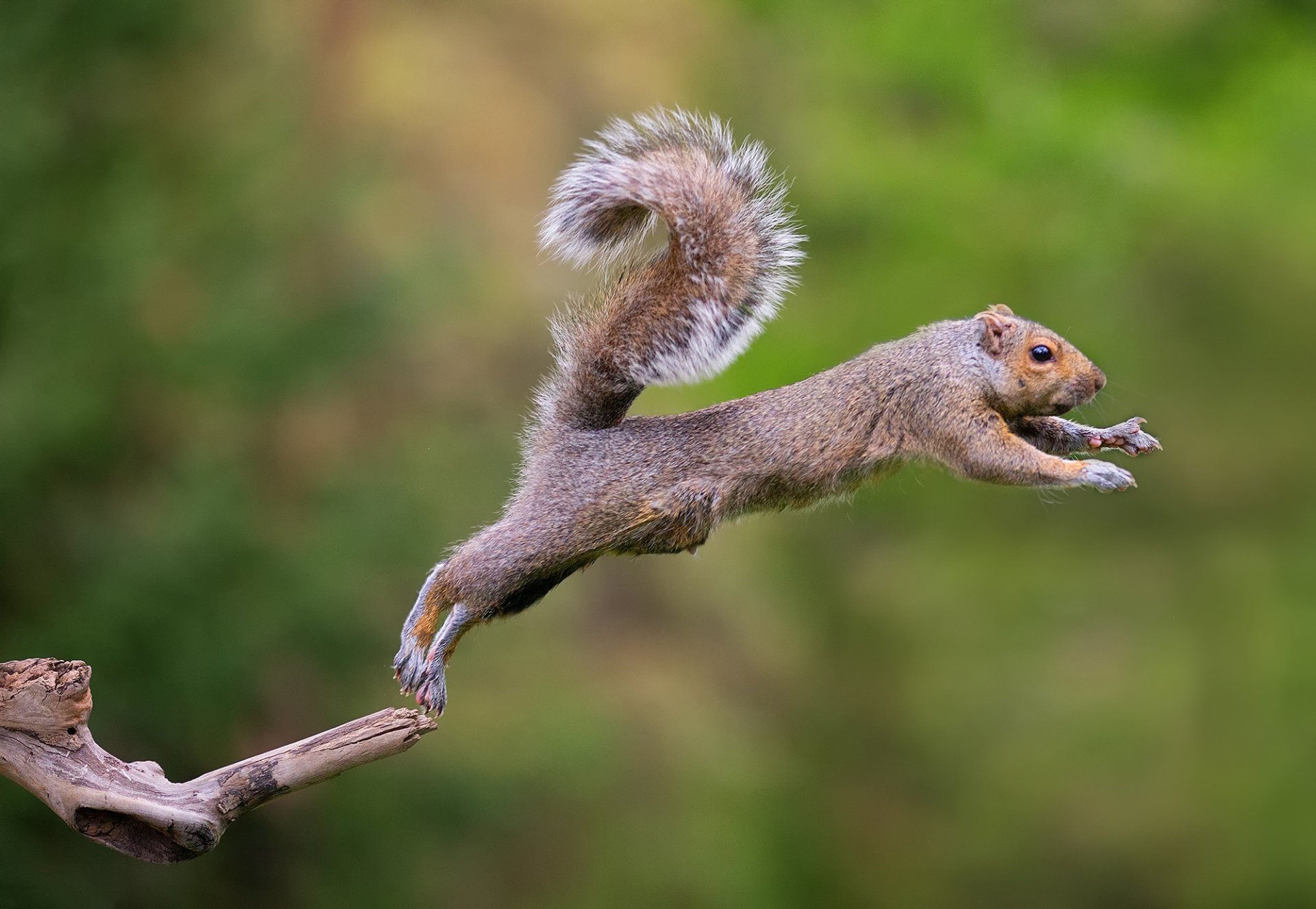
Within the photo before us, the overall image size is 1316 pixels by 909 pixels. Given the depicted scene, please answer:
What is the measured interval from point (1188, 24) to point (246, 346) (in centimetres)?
354

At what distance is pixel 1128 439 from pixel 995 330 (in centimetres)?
28

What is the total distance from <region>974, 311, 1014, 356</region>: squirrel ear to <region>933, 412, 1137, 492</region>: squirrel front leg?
0.40ft

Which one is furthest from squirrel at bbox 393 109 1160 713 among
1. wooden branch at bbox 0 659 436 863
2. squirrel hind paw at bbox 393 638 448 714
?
wooden branch at bbox 0 659 436 863

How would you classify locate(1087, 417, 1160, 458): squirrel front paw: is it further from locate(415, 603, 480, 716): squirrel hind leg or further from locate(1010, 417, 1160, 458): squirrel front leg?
locate(415, 603, 480, 716): squirrel hind leg

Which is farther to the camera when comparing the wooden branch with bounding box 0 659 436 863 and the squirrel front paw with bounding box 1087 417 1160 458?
the squirrel front paw with bounding box 1087 417 1160 458

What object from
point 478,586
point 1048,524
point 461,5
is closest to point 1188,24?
point 1048,524

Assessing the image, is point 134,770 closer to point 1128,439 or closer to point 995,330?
point 995,330

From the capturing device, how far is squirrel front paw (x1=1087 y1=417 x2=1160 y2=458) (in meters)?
2.03

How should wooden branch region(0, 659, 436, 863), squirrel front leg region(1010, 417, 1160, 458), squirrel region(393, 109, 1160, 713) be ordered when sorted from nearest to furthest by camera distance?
1. wooden branch region(0, 659, 436, 863)
2. squirrel region(393, 109, 1160, 713)
3. squirrel front leg region(1010, 417, 1160, 458)

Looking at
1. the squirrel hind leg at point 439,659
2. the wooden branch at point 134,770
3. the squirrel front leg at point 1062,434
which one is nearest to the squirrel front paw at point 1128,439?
the squirrel front leg at point 1062,434

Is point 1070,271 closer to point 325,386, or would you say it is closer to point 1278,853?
point 1278,853

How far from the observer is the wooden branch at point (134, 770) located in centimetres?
179

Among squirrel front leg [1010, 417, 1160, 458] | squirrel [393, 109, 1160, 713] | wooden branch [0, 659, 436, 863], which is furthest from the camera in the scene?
squirrel front leg [1010, 417, 1160, 458]

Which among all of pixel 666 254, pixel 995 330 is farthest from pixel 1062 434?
pixel 666 254
